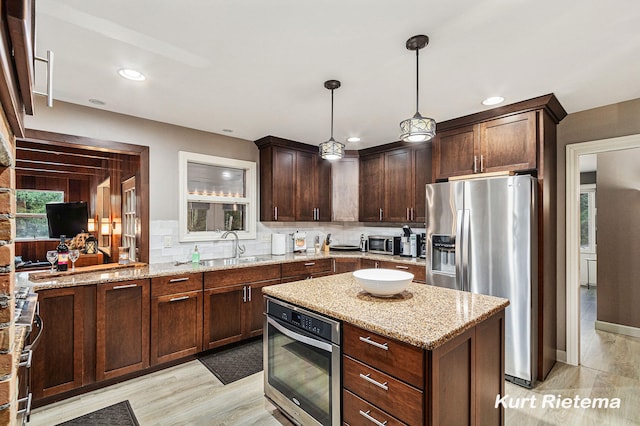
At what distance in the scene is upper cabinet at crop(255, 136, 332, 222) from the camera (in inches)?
158

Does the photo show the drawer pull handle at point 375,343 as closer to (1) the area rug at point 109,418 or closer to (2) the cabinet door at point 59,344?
(1) the area rug at point 109,418

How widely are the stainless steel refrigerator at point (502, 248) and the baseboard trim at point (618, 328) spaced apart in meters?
2.06

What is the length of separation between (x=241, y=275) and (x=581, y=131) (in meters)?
3.59

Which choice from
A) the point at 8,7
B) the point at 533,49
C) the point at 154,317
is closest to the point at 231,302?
the point at 154,317

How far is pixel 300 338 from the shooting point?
1824 mm

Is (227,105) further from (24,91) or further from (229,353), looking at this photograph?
(229,353)

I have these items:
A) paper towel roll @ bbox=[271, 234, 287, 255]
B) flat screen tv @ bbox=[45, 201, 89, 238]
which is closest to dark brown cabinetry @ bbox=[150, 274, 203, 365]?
paper towel roll @ bbox=[271, 234, 287, 255]

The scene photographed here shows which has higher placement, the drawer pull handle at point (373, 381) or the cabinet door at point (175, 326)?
the drawer pull handle at point (373, 381)

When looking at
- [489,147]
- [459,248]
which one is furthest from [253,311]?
[489,147]

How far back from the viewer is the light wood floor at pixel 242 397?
2160 mm

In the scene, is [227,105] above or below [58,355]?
above

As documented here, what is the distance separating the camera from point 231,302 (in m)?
3.23

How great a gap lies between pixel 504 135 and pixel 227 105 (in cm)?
253

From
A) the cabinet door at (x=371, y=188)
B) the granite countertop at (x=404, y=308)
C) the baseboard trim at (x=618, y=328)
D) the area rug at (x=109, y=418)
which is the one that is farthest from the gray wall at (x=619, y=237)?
the area rug at (x=109, y=418)
